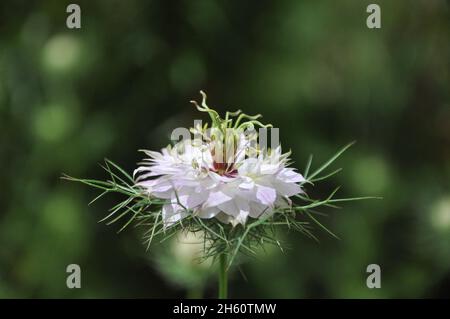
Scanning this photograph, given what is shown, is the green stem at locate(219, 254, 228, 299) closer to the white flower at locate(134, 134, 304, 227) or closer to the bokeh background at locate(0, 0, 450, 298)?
the white flower at locate(134, 134, 304, 227)

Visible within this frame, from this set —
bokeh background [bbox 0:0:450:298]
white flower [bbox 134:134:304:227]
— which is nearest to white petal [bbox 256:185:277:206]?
white flower [bbox 134:134:304:227]

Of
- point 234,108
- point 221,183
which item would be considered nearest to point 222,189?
point 221,183

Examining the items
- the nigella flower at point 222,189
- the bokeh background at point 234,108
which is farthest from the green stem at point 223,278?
the bokeh background at point 234,108

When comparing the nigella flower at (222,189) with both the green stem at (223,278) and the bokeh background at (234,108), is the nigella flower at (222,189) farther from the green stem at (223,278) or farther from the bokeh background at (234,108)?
the bokeh background at (234,108)

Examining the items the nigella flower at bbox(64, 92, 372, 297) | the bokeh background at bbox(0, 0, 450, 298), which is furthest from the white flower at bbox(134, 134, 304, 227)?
the bokeh background at bbox(0, 0, 450, 298)

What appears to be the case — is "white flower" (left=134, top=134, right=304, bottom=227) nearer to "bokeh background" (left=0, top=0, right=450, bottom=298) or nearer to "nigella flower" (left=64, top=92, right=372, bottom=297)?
"nigella flower" (left=64, top=92, right=372, bottom=297)

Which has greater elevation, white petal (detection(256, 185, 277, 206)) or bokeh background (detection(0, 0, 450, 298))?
bokeh background (detection(0, 0, 450, 298))

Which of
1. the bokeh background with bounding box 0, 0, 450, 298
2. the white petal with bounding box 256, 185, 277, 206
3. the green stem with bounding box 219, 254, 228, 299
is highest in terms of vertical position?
the bokeh background with bounding box 0, 0, 450, 298

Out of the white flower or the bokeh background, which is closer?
the white flower
